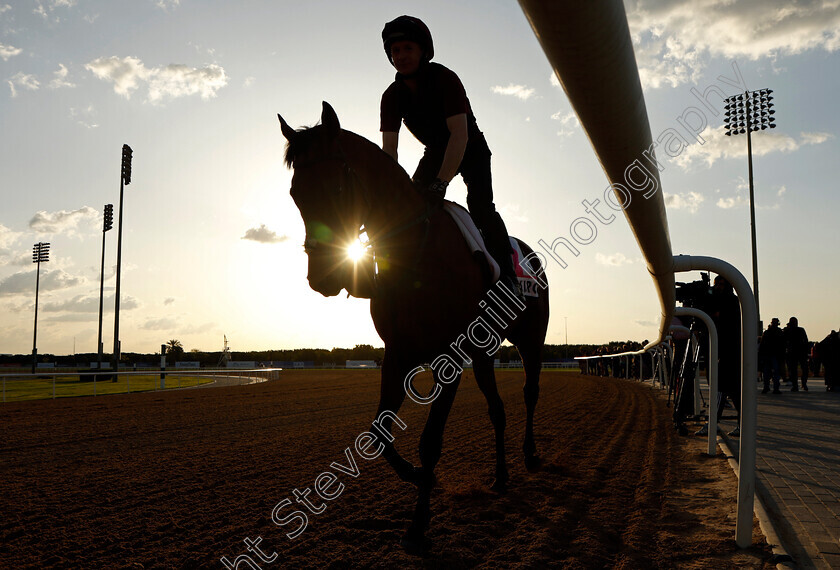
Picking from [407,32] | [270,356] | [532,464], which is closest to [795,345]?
[532,464]

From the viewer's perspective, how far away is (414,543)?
3156mm

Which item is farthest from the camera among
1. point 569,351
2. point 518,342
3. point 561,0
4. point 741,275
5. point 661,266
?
point 569,351

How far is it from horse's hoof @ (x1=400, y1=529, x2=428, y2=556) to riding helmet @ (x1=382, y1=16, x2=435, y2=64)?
277 cm

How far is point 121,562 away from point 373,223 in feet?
7.19

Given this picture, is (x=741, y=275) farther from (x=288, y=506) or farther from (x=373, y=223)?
(x=288, y=506)

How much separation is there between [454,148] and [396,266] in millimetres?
802

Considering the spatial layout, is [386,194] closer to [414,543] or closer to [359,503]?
[414,543]

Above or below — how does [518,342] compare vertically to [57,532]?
above

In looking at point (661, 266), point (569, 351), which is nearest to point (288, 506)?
point (661, 266)

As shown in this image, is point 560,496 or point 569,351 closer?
point 560,496

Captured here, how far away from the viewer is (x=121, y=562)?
3006 mm

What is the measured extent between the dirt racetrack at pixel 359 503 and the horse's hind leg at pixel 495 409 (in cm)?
13

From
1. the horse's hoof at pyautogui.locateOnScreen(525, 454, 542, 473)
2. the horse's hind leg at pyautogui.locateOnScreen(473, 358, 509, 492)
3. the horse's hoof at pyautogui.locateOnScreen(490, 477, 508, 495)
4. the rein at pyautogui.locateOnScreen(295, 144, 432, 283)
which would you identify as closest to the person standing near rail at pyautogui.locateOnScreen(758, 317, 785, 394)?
the horse's hoof at pyautogui.locateOnScreen(525, 454, 542, 473)

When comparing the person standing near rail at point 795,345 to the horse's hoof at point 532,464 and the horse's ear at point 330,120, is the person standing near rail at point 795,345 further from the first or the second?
the horse's ear at point 330,120
